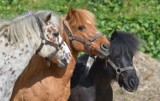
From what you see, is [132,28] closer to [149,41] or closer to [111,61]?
[149,41]

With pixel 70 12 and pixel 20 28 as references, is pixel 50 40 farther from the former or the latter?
pixel 70 12

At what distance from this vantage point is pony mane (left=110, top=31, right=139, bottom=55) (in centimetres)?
538

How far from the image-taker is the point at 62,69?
5.11 metres

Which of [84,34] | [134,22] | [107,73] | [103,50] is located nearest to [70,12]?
[84,34]

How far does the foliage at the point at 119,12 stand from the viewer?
397 inches

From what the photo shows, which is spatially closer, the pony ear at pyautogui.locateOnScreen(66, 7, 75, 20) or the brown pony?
the brown pony

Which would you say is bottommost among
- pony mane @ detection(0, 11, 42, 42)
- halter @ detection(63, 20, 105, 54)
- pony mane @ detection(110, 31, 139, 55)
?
pony mane @ detection(110, 31, 139, 55)

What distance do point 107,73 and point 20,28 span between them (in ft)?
4.78

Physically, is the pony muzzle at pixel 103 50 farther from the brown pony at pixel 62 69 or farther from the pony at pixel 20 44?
the pony at pixel 20 44

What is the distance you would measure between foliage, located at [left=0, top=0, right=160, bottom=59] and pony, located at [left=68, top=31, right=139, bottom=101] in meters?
3.61

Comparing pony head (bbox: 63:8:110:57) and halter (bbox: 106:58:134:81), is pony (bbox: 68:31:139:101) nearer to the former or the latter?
halter (bbox: 106:58:134:81)

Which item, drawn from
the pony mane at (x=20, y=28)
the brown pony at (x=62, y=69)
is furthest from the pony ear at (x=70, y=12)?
the pony mane at (x=20, y=28)

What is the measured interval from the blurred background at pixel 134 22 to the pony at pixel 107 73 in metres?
0.40

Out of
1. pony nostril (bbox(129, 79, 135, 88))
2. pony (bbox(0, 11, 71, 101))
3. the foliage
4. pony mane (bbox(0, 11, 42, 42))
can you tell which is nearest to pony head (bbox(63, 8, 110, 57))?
Answer: pony nostril (bbox(129, 79, 135, 88))
